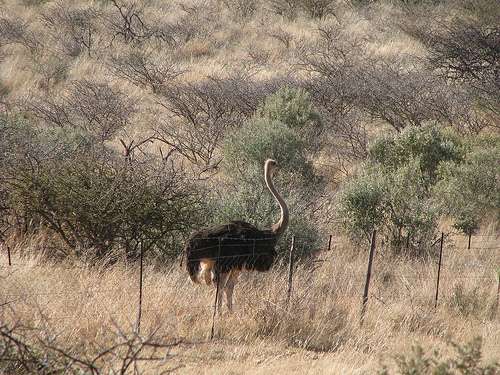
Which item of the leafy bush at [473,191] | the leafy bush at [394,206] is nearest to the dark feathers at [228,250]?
the leafy bush at [394,206]

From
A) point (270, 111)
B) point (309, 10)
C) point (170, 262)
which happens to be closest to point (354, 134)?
point (270, 111)

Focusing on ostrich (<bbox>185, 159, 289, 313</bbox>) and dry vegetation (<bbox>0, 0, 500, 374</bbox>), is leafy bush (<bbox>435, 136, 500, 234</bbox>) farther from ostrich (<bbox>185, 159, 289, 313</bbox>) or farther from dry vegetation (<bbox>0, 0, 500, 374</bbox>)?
ostrich (<bbox>185, 159, 289, 313</bbox>)

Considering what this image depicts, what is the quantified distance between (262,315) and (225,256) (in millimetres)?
543

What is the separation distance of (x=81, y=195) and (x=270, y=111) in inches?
347

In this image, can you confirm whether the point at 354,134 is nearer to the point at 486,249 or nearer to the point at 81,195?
the point at 486,249

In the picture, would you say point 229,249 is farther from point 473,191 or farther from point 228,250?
point 473,191

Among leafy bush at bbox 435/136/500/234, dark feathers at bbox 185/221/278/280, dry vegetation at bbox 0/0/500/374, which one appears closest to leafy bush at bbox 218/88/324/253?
dry vegetation at bbox 0/0/500/374

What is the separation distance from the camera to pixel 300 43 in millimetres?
Answer: 25484

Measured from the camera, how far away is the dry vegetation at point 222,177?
588 centimetres

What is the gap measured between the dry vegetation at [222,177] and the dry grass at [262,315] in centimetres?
2

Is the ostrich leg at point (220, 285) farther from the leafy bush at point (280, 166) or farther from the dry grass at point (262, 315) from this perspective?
the leafy bush at point (280, 166)

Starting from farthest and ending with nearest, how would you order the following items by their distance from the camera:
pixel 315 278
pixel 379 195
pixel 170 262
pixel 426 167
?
1. pixel 426 167
2. pixel 379 195
3. pixel 170 262
4. pixel 315 278

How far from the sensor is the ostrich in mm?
6426

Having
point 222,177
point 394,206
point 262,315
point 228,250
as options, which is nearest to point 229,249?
point 228,250
